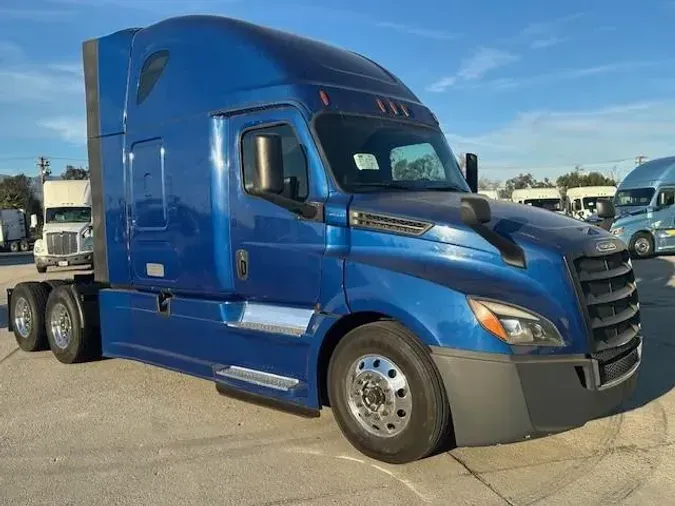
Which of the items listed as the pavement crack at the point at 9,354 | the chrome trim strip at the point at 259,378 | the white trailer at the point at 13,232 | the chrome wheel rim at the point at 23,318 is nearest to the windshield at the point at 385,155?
the chrome trim strip at the point at 259,378

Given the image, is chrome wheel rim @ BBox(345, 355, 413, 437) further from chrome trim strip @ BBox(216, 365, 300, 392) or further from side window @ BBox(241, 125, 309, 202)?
side window @ BBox(241, 125, 309, 202)

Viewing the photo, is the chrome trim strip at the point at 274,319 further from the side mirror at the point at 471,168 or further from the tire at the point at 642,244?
the tire at the point at 642,244

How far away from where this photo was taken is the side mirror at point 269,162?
4652 millimetres

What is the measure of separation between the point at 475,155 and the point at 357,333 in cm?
312

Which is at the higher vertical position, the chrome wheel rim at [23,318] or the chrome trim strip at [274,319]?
the chrome trim strip at [274,319]

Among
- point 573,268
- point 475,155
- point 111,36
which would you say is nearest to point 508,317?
point 573,268

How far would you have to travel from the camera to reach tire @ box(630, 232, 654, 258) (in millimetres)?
20266

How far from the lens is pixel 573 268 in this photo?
416cm

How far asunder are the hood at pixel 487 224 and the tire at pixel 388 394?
73 cm

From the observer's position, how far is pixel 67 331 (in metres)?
7.61

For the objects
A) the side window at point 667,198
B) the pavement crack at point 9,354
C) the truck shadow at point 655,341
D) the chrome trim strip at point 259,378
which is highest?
the side window at point 667,198

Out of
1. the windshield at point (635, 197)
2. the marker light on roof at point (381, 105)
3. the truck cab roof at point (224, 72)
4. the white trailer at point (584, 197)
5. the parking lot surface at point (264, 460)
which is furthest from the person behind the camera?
the white trailer at point (584, 197)

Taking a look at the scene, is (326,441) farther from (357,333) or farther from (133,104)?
(133,104)

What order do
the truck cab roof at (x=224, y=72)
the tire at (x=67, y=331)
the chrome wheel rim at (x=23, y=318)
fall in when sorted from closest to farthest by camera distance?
1. the truck cab roof at (x=224, y=72)
2. the tire at (x=67, y=331)
3. the chrome wheel rim at (x=23, y=318)
